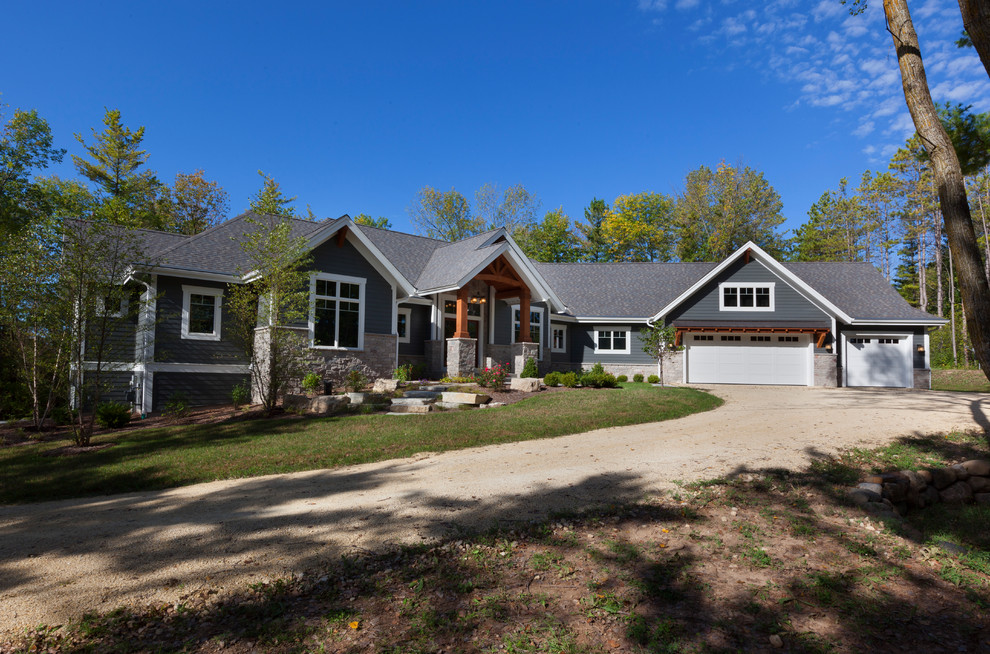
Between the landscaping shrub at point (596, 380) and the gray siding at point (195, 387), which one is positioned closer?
the gray siding at point (195, 387)

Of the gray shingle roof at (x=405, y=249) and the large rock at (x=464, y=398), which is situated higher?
the gray shingle roof at (x=405, y=249)

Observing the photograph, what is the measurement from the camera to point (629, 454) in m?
7.83

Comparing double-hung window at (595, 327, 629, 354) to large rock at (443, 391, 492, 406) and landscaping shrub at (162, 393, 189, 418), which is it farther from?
landscaping shrub at (162, 393, 189, 418)

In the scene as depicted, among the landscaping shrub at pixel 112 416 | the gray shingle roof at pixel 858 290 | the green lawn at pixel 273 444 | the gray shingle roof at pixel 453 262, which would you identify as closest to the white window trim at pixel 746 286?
the gray shingle roof at pixel 858 290

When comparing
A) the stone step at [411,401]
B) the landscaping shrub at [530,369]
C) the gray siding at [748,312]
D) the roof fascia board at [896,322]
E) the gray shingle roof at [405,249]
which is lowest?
the stone step at [411,401]

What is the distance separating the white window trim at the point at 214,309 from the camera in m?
14.9

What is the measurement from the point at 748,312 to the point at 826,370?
4.03m

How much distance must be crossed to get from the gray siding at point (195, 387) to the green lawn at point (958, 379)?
101 ft

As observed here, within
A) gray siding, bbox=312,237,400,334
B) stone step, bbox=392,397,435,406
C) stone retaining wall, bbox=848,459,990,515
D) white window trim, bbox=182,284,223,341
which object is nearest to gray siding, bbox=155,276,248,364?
white window trim, bbox=182,284,223,341

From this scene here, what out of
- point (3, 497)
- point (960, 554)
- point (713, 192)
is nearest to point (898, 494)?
point (960, 554)

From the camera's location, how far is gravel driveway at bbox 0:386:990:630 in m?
3.77

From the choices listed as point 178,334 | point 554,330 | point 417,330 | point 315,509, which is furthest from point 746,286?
point 315,509

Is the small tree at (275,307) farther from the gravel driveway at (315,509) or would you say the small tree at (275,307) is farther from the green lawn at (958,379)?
the green lawn at (958,379)

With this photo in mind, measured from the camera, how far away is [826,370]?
907 inches
